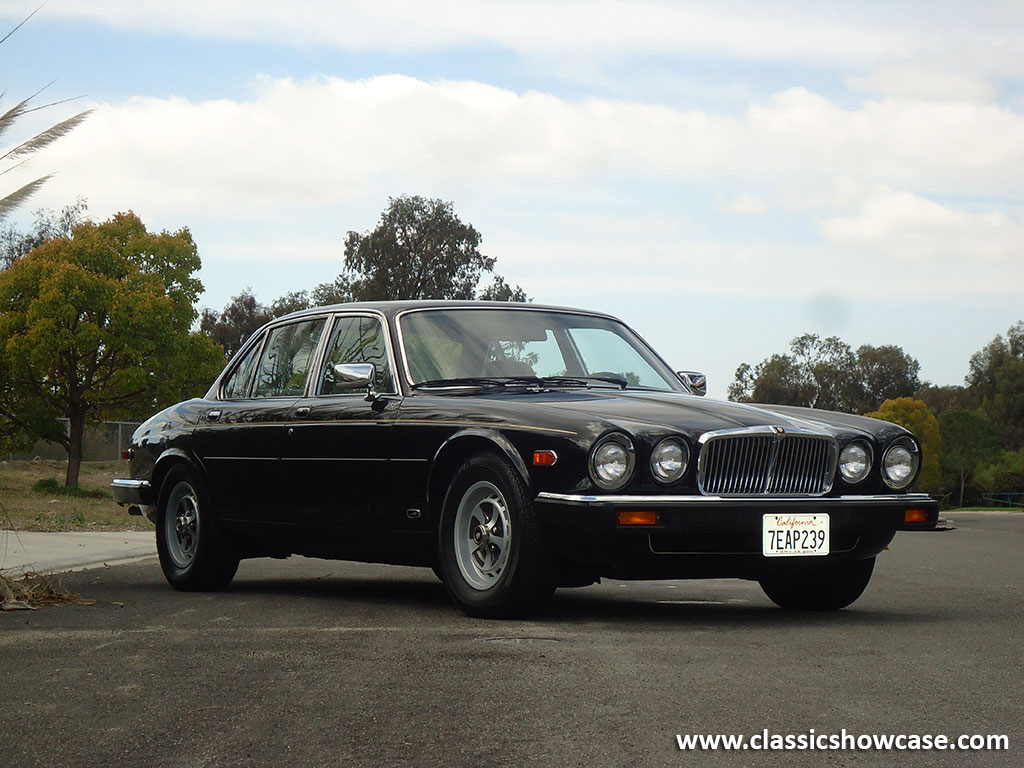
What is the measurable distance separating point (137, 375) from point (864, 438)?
35.4m

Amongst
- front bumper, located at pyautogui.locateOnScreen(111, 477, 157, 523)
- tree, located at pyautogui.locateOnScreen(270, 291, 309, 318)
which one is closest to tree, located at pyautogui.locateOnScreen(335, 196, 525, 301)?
tree, located at pyautogui.locateOnScreen(270, 291, 309, 318)

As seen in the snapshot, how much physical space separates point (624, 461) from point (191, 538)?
12.5 ft

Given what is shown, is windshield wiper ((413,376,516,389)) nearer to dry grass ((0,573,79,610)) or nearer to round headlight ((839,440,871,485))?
round headlight ((839,440,871,485))

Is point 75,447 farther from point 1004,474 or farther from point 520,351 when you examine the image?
point 1004,474

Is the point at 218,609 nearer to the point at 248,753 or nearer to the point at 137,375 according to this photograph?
the point at 248,753

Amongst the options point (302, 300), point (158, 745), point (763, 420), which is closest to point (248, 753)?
point (158, 745)

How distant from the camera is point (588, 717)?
4.34m

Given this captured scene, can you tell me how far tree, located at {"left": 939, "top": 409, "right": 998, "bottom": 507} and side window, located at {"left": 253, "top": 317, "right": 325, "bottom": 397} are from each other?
9032 cm

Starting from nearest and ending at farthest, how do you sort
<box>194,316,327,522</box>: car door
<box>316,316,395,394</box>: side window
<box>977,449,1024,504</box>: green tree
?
<box>316,316,395,394</box>: side window → <box>194,316,327,522</box>: car door → <box>977,449,1024,504</box>: green tree

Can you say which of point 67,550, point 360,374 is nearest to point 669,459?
point 360,374

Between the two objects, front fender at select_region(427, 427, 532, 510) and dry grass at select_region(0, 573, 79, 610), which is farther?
dry grass at select_region(0, 573, 79, 610)

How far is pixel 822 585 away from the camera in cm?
772

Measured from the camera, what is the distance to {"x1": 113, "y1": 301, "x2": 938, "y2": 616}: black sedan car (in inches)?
260

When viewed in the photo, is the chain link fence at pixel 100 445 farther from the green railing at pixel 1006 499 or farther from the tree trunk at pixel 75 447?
the green railing at pixel 1006 499
